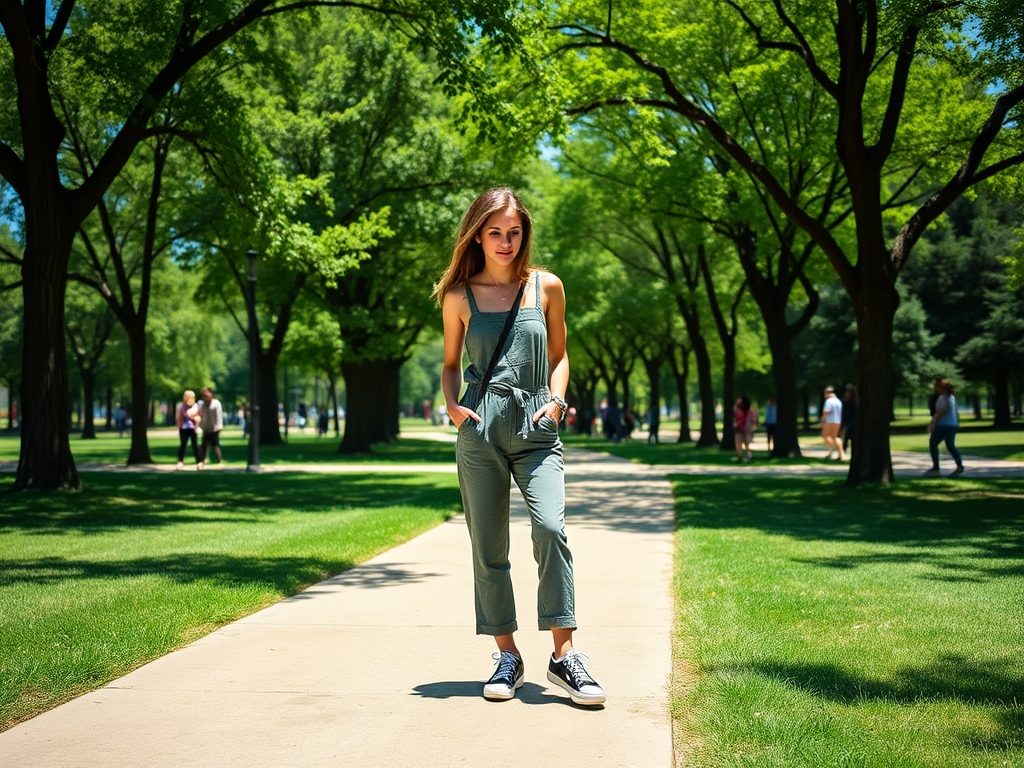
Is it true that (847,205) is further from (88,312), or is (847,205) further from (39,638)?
(88,312)

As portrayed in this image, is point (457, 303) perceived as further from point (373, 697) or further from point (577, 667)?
point (373, 697)

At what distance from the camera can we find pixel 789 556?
8.58m

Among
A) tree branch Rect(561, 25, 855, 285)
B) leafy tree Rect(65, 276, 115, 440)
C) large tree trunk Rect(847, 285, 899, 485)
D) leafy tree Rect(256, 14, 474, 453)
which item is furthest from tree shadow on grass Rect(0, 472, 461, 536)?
leafy tree Rect(65, 276, 115, 440)

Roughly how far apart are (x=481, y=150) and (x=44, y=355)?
8168 mm

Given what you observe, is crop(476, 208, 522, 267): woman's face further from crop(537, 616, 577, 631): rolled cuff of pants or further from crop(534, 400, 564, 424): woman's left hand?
crop(537, 616, 577, 631): rolled cuff of pants

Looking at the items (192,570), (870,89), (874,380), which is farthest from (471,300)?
(870,89)

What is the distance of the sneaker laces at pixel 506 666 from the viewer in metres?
4.28

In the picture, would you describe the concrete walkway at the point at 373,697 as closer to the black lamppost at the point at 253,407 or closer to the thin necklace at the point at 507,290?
the thin necklace at the point at 507,290

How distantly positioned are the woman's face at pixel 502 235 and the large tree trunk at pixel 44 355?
1148cm

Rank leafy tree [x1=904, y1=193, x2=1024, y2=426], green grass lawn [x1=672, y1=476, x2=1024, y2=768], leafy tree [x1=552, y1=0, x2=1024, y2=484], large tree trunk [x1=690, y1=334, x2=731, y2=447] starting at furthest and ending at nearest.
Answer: leafy tree [x1=904, y1=193, x2=1024, y2=426] < large tree trunk [x1=690, y1=334, x2=731, y2=447] < leafy tree [x1=552, y1=0, x2=1024, y2=484] < green grass lawn [x1=672, y1=476, x2=1024, y2=768]

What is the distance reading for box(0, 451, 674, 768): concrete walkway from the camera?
355cm

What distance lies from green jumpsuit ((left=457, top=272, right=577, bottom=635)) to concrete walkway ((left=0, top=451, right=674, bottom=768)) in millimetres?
456

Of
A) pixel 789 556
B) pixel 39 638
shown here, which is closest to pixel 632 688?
pixel 39 638

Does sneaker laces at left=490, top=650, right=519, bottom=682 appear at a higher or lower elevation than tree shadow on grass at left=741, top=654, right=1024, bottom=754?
higher
